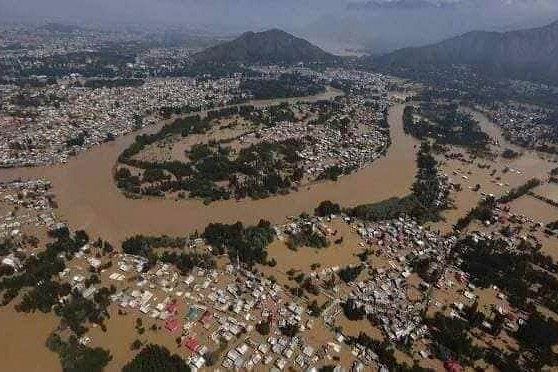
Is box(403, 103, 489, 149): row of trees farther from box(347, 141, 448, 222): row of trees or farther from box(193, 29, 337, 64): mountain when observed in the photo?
box(193, 29, 337, 64): mountain

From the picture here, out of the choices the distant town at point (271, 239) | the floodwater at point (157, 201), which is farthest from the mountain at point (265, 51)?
the floodwater at point (157, 201)

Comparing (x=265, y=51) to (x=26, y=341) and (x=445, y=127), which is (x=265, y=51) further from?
(x=26, y=341)

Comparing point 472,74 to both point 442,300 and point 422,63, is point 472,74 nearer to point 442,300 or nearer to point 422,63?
point 422,63

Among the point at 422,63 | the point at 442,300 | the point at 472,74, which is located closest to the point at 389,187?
the point at 442,300

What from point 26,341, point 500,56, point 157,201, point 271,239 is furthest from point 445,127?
point 500,56

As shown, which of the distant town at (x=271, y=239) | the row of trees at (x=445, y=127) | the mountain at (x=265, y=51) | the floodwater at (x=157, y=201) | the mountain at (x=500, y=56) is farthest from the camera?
the mountain at (x=500, y=56)

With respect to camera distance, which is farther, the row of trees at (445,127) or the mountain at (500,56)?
the mountain at (500,56)

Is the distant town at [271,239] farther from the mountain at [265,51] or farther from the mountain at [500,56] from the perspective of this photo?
the mountain at [500,56]
